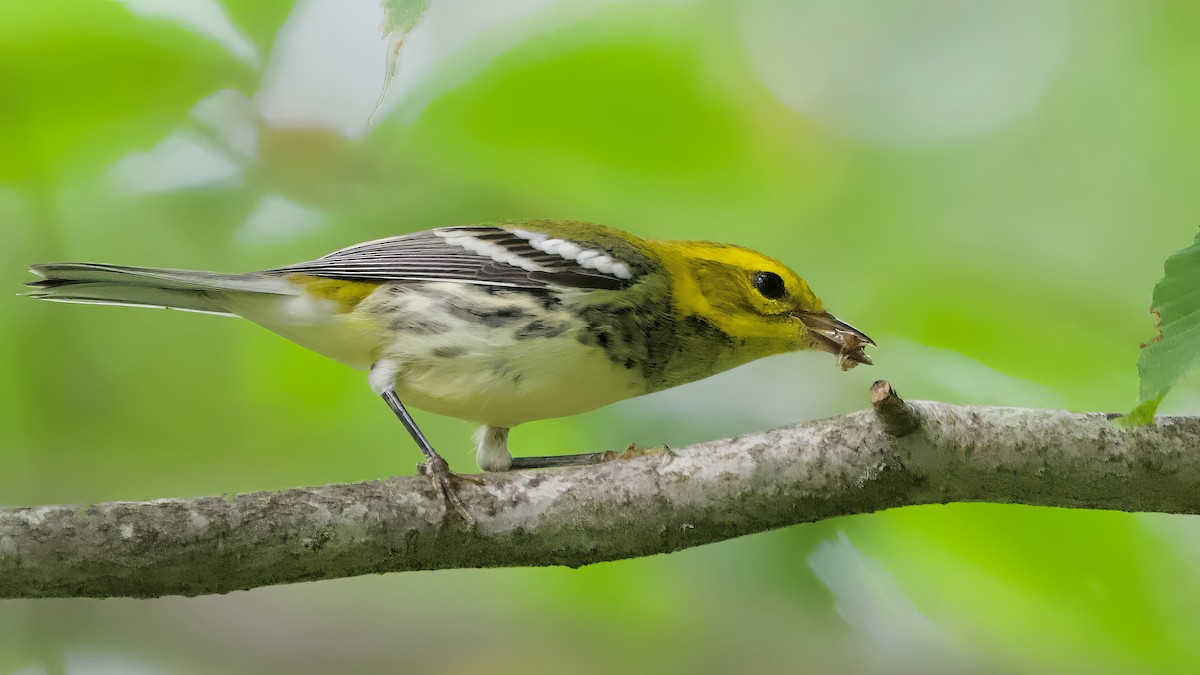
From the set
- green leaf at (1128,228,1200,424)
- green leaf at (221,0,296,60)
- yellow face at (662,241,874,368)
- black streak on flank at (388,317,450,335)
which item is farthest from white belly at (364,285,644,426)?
green leaf at (1128,228,1200,424)

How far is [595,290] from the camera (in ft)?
10.4

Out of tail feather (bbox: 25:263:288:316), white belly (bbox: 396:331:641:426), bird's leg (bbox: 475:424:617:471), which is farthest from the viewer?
bird's leg (bbox: 475:424:617:471)

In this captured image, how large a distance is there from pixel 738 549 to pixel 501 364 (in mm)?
1179

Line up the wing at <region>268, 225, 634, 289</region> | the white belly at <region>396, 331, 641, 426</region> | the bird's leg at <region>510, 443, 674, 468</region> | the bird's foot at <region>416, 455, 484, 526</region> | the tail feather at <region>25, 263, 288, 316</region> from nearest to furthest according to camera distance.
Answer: the bird's foot at <region>416, 455, 484, 526</region>, the tail feather at <region>25, 263, 288, 316</region>, the white belly at <region>396, 331, 641, 426</region>, the bird's leg at <region>510, 443, 674, 468</region>, the wing at <region>268, 225, 634, 289</region>

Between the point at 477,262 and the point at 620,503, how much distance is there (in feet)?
4.27

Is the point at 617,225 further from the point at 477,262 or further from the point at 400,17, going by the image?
the point at 400,17

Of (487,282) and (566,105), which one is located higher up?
(566,105)

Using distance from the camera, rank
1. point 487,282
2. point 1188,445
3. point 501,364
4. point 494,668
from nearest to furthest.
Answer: point 1188,445, point 501,364, point 487,282, point 494,668

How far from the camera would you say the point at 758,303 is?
341 centimetres

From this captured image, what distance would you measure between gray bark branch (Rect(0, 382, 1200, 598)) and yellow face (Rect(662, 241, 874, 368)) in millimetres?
1010

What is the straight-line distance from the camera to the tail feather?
9.29 feet

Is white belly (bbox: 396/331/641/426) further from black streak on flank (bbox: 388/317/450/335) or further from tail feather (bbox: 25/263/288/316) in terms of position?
tail feather (bbox: 25/263/288/316)

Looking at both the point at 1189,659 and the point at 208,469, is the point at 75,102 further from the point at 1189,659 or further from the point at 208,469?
the point at 1189,659

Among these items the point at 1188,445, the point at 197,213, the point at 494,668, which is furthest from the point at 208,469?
the point at 1188,445
